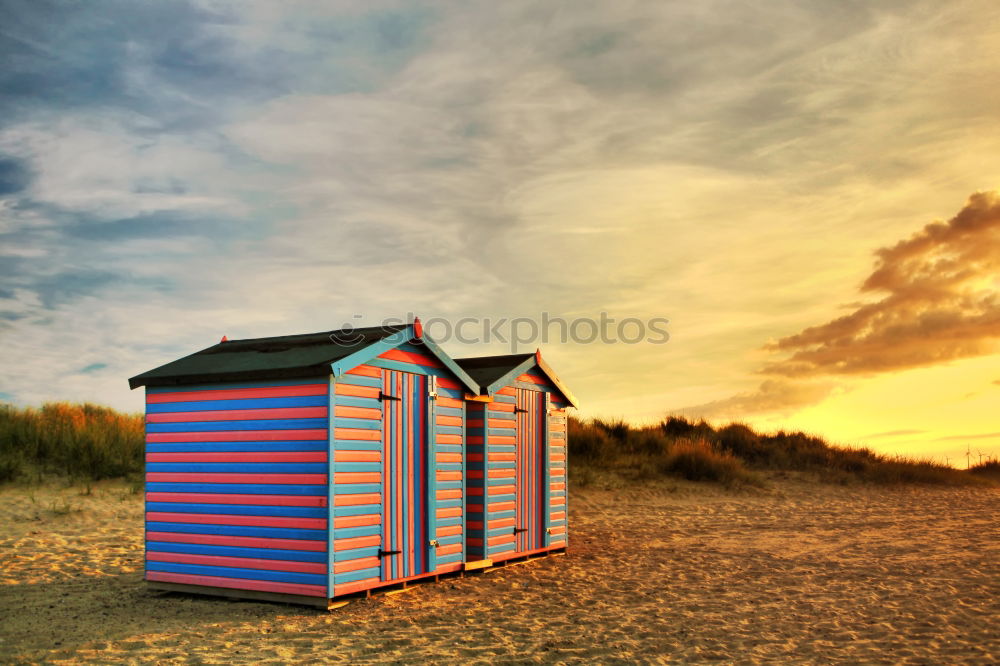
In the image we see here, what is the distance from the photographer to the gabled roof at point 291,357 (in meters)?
9.98

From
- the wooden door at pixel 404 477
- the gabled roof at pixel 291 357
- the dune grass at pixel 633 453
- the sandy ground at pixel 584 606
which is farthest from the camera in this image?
the dune grass at pixel 633 453

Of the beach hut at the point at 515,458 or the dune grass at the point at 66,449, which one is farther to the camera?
the dune grass at the point at 66,449

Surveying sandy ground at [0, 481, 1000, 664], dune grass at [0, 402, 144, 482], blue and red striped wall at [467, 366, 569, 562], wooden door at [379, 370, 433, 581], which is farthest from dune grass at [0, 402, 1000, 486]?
wooden door at [379, 370, 433, 581]

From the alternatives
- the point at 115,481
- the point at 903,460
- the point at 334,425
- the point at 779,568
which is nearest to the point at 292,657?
the point at 334,425

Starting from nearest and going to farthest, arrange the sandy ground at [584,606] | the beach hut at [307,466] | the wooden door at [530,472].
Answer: the sandy ground at [584,606] < the beach hut at [307,466] < the wooden door at [530,472]

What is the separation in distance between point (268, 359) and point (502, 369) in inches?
151

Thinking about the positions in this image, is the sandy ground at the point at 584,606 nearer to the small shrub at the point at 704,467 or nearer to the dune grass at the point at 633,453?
the dune grass at the point at 633,453

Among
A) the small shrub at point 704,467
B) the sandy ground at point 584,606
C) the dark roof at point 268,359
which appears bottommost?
the sandy ground at point 584,606

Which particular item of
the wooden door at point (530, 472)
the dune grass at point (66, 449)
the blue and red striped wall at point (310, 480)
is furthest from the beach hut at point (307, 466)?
the dune grass at point (66, 449)

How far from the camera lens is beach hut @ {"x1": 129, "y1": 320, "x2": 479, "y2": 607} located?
985 centimetres

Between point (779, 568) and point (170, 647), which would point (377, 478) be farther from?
point (779, 568)

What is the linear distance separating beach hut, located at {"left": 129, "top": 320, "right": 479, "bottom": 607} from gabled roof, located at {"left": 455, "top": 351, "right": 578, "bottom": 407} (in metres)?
0.75

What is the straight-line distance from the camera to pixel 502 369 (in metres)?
13.4

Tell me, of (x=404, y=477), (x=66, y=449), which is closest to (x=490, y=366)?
(x=404, y=477)
